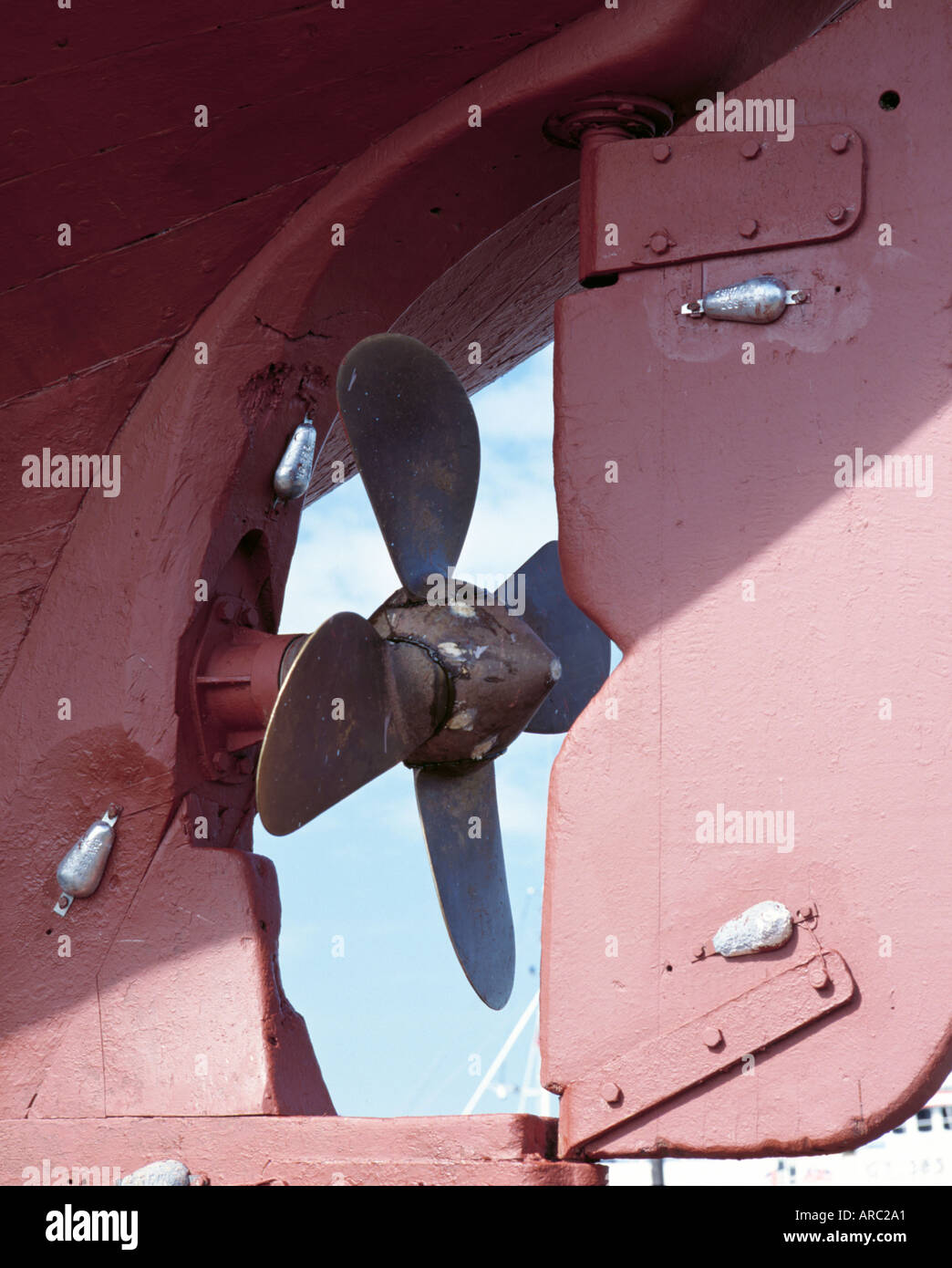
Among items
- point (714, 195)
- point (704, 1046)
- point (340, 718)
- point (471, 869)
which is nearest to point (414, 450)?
point (340, 718)

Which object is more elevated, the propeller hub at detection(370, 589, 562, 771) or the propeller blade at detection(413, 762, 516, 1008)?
the propeller hub at detection(370, 589, 562, 771)

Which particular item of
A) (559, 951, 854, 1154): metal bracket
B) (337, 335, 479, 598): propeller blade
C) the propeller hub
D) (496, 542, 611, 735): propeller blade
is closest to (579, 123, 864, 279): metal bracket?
(337, 335, 479, 598): propeller blade

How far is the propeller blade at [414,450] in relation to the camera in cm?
475

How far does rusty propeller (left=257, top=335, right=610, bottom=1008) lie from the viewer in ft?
14.6

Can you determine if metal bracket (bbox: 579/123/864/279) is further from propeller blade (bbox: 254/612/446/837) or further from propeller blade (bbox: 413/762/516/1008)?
propeller blade (bbox: 413/762/516/1008)

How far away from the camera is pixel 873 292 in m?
3.96

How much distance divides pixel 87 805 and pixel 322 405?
1.59 m

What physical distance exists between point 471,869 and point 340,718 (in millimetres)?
1188

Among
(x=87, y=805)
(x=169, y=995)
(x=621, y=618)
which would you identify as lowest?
(x=169, y=995)

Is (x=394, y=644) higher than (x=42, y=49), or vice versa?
(x=42, y=49)

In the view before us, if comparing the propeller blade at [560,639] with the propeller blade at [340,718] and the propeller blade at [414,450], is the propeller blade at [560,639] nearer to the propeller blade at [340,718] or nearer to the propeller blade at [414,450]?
the propeller blade at [414,450]

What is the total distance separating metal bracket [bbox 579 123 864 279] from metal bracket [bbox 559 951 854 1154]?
1.92 m
